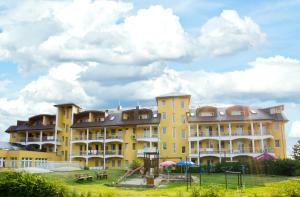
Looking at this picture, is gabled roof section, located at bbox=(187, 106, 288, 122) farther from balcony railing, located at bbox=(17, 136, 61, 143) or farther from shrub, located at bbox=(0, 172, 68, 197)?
shrub, located at bbox=(0, 172, 68, 197)

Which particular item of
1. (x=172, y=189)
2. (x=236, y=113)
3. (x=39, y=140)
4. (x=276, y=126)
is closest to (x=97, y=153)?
(x=39, y=140)

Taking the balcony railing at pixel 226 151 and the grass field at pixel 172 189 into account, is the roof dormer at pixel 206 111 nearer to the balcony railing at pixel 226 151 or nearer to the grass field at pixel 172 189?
the balcony railing at pixel 226 151

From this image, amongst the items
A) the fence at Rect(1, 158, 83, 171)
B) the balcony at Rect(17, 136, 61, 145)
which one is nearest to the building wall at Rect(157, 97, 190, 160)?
the fence at Rect(1, 158, 83, 171)

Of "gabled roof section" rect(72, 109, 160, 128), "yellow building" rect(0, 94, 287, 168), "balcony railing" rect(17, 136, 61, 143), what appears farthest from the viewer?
"balcony railing" rect(17, 136, 61, 143)

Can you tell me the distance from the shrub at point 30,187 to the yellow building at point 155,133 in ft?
128

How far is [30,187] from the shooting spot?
49.2 ft

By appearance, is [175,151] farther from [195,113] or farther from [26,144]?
[26,144]

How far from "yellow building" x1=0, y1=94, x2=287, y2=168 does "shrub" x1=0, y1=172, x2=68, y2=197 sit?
128 feet

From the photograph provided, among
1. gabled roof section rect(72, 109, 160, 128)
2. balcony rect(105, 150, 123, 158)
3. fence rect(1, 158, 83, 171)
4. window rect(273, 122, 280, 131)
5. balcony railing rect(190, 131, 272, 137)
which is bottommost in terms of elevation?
fence rect(1, 158, 83, 171)

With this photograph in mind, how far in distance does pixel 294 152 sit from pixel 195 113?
18066mm

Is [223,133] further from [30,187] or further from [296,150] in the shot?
[30,187]

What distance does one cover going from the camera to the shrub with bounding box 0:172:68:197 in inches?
589

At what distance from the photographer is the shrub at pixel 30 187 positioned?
14953 mm

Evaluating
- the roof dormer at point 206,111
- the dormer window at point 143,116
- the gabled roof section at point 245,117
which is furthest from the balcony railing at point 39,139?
the roof dormer at point 206,111
